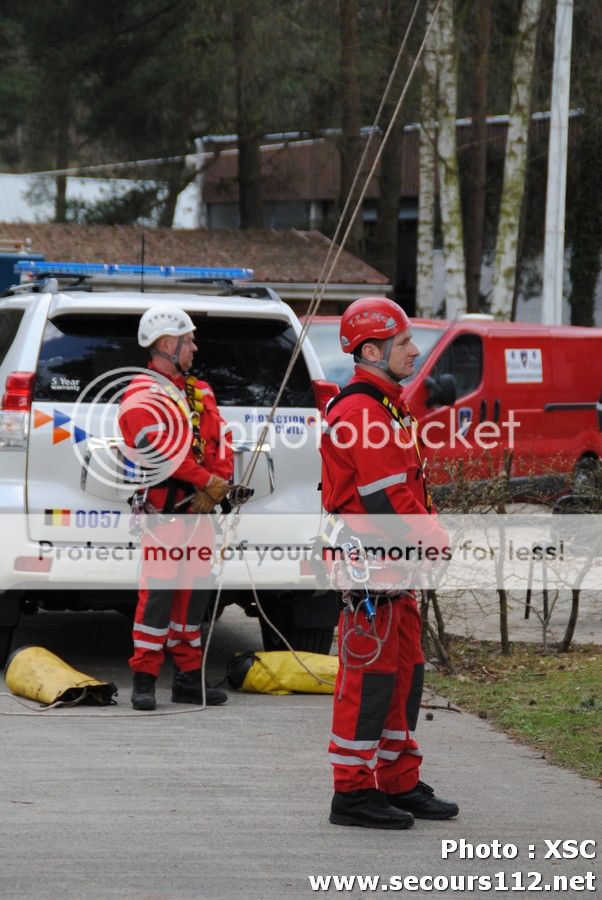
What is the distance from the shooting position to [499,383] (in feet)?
47.3

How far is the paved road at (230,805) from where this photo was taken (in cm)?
478

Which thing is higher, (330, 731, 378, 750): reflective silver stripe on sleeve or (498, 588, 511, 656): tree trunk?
(330, 731, 378, 750): reflective silver stripe on sleeve

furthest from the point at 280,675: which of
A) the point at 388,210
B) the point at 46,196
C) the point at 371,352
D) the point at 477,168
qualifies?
the point at 46,196

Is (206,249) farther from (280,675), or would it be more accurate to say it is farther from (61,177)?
(280,675)

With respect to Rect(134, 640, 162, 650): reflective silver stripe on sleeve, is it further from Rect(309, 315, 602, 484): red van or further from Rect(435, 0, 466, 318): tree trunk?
Rect(435, 0, 466, 318): tree trunk

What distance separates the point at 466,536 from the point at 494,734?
1603mm

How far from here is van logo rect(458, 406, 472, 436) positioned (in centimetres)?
1402

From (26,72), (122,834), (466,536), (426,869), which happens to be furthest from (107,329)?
(26,72)

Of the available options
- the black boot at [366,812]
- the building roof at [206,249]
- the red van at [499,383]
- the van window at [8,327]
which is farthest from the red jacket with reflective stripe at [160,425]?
the building roof at [206,249]

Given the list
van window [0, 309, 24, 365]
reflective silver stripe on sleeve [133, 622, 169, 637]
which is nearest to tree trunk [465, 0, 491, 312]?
van window [0, 309, 24, 365]

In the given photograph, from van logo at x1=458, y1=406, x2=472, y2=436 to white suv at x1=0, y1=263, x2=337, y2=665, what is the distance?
5.72 meters

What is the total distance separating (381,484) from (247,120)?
24424 millimetres

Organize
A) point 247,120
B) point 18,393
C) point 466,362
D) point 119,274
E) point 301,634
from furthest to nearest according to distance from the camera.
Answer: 1. point 247,120
2. point 466,362
3. point 119,274
4. point 301,634
5. point 18,393

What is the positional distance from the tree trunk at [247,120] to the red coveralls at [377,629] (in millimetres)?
22149
